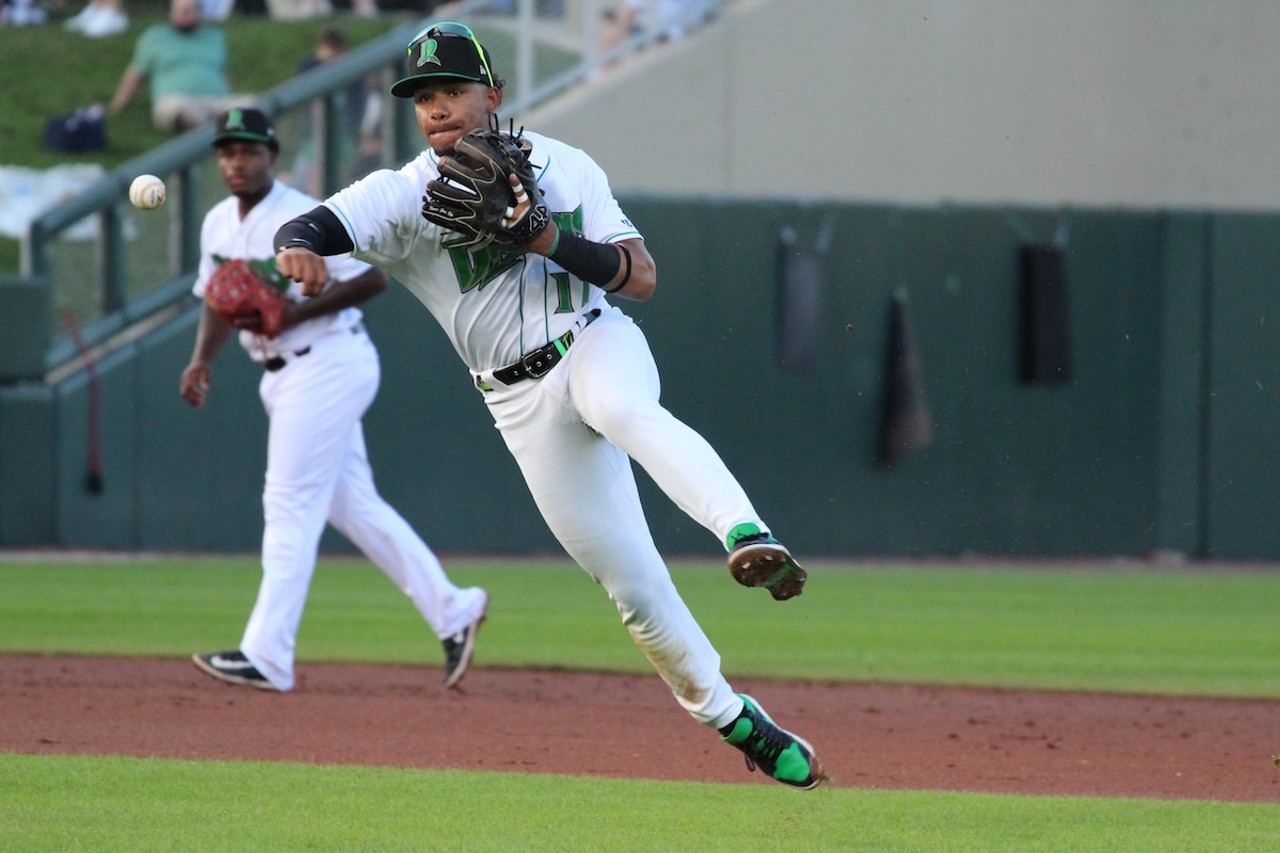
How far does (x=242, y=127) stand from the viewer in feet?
23.7

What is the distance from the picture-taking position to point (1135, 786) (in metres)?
5.75

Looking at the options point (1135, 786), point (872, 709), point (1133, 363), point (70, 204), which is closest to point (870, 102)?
point (1133, 363)

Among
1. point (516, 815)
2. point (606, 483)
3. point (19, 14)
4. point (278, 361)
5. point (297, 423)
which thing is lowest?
point (516, 815)

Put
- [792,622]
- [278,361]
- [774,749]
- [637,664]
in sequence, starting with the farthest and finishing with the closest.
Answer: [792,622], [637,664], [278,361], [774,749]

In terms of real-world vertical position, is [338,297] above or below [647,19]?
below

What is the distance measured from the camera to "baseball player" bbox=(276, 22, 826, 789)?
475cm

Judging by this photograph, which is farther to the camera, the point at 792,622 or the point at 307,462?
the point at 792,622

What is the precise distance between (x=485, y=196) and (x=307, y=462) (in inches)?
113

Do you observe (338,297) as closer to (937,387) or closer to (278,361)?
(278,361)

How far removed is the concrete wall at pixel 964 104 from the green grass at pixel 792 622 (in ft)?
13.4

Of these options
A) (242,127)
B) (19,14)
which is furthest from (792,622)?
(19,14)

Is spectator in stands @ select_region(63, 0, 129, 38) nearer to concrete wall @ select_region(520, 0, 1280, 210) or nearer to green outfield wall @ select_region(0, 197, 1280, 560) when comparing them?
concrete wall @ select_region(520, 0, 1280, 210)

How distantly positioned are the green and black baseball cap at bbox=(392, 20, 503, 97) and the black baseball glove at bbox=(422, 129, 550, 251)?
0.29m

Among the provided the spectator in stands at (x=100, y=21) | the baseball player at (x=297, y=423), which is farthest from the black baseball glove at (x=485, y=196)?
the spectator in stands at (x=100, y=21)
